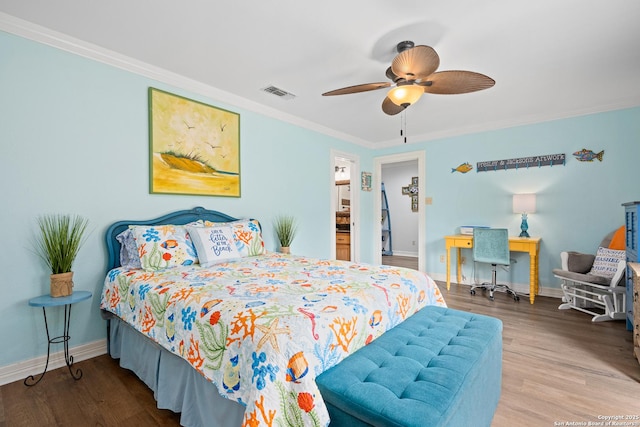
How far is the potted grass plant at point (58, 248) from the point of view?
2.08 meters

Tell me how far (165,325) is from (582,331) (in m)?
3.53

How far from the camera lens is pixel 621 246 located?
323 cm

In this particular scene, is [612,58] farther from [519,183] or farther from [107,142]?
[107,142]

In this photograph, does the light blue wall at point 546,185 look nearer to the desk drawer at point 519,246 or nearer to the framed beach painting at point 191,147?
the desk drawer at point 519,246

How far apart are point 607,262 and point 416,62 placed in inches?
123

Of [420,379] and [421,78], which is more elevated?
[421,78]

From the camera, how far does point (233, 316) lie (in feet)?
4.38

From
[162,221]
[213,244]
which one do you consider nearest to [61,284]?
[162,221]

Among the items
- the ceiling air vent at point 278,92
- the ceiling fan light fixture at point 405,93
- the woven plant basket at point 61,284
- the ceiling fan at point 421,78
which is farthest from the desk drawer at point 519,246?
the woven plant basket at point 61,284

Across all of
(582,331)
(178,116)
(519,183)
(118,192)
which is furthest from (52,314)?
(519,183)

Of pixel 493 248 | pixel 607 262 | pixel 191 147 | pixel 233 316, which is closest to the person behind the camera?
pixel 233 316

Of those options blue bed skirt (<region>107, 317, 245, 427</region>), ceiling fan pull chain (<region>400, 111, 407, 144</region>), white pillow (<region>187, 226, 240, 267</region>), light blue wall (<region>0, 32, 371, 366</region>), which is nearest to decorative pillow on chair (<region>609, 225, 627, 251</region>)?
ceiling fan pull chain (<region>400, 111, 407, 144</region>)

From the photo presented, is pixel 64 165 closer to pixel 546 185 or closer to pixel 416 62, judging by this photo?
pixel 416 62

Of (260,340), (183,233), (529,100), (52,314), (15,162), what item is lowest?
(52,314)
